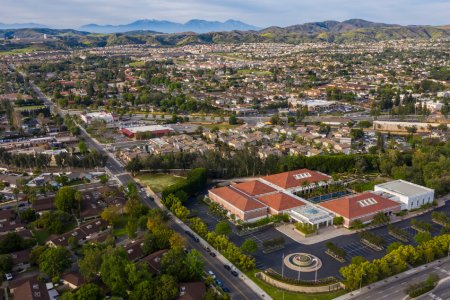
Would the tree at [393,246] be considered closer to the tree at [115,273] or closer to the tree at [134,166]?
the tree at [115,273]

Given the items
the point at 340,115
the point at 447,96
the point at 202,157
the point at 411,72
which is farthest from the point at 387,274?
the point at 411,72

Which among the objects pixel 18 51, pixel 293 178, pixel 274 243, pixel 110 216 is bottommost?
pixel 274 243

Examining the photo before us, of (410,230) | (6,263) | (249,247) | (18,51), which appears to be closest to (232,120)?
(410,230)

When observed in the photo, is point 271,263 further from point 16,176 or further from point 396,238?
point 16,176

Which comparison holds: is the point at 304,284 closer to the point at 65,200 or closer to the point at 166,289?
the point at 166,289

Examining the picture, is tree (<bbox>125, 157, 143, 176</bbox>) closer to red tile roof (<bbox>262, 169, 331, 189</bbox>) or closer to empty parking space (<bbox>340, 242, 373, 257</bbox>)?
red tile roof (<bbox>262, 169, 331, 189</bbox>)

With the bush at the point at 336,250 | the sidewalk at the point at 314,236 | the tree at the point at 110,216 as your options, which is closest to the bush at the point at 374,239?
the sidewalk at the point at 314,236
